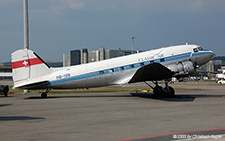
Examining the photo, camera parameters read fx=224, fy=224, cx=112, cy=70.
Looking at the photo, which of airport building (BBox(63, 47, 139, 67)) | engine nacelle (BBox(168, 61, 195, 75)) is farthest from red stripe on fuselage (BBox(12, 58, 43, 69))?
airport building (BBox(63, 47, 139, 67))

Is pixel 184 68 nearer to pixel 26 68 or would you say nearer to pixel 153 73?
pixel 153 73

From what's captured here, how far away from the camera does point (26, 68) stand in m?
19.7

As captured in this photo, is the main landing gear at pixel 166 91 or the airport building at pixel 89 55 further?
the airport building at pixel 89 55

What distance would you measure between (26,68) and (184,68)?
45.3 ft

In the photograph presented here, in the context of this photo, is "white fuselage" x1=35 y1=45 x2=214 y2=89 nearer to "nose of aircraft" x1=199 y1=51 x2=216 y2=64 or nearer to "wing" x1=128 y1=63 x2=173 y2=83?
"nose of aircraft" x1=199 y1=51 x2=216 y2=64

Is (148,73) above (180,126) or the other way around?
above

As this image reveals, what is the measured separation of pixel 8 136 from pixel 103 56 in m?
99.5

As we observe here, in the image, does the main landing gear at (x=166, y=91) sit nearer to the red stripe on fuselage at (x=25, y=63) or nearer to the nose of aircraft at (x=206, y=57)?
the nose of aircraft at (x=206, y=57)

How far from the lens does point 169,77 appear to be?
19.3 m

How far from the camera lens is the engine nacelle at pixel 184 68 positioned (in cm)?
1920

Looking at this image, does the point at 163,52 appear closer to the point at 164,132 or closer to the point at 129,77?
the point at 129,77

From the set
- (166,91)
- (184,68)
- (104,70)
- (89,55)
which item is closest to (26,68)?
(104,70)

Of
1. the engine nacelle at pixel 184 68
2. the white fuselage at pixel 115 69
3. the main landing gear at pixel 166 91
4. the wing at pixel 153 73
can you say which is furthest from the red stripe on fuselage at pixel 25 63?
the engine nacelle at pixel 184 68

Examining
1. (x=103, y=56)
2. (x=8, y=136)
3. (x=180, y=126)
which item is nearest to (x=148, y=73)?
(x=180, y=126)
